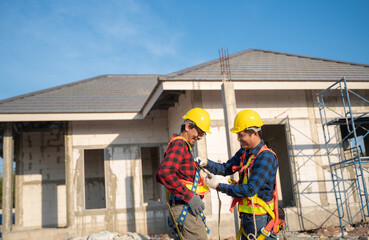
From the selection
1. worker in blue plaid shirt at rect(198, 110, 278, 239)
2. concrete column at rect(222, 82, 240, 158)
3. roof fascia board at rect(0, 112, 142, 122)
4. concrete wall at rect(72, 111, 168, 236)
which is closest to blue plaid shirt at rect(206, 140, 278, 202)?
worker in blue plaid shirt at rect(198, 110, 278, 239)

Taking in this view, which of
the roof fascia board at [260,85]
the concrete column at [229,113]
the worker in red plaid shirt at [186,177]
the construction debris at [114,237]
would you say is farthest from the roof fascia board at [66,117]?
the worker in red plaid shirt at [186,177]

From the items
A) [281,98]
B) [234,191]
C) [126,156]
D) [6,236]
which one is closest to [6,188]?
[6,236]

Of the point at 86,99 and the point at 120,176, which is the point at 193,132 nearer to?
the point at 120,176

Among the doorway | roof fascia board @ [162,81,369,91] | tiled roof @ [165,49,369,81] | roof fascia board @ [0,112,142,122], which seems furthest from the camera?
the doorway

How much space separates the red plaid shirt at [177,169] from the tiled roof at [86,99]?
333 inches

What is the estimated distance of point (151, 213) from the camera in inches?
473

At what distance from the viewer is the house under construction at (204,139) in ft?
32.9

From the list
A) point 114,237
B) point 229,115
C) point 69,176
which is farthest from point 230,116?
point 69,176

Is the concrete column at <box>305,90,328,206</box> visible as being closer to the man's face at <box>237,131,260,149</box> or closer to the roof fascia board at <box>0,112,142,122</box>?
the roof fascia board at <box>0,112,142,122</box>

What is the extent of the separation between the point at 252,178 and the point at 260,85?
700 cm

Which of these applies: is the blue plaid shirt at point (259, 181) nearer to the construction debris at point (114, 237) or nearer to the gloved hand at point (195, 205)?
the gloved hand at point (195, 205)

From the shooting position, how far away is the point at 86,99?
12.8 metres

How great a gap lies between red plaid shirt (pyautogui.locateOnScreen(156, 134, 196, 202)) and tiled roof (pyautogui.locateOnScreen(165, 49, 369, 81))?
6055 millimetres

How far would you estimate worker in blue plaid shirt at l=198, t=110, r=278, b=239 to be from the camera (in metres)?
3.29
